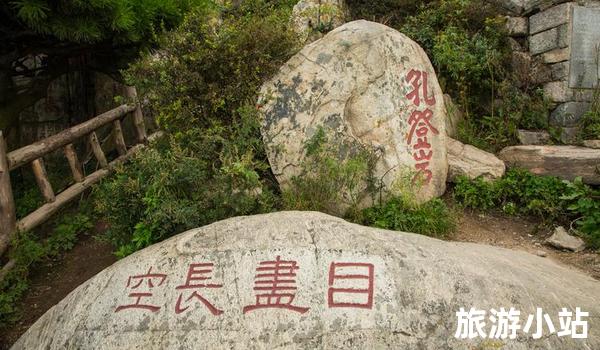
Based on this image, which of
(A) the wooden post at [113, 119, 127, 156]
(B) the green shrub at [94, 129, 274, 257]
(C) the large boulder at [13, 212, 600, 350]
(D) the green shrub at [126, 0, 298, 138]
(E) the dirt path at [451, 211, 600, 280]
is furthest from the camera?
(A) the wooden post at [113, 119, 127, 156]

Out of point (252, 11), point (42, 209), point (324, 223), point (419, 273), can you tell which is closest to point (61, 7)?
point (42, 209)

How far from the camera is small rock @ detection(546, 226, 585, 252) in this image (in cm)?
496

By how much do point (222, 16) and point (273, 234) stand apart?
15.9 ft

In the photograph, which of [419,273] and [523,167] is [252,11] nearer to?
[523,167]

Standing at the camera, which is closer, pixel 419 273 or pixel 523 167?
pixel 419 273

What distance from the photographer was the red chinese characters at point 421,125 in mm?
5363

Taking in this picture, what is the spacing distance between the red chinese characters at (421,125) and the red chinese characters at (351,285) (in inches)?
84.6

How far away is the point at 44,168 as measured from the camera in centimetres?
608

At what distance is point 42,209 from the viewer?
5.85 meters

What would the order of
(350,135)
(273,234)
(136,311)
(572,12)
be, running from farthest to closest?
(572,12) < (350,135) < (273,234) < (136,311)

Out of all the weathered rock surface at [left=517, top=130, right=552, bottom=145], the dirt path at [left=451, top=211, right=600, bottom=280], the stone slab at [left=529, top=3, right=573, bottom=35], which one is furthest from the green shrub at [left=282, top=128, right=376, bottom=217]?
the stone slab at [left=529, top=3, right=573, bottom=35]

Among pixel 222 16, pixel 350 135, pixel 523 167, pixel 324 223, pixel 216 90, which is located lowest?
pixel 523 167

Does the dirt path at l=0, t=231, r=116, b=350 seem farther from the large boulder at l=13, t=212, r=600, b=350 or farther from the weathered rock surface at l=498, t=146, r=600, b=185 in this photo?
the weathered rock surface at l=498, t=146, r=600, b=185

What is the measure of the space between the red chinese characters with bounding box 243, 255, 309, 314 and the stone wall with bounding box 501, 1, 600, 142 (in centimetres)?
492
